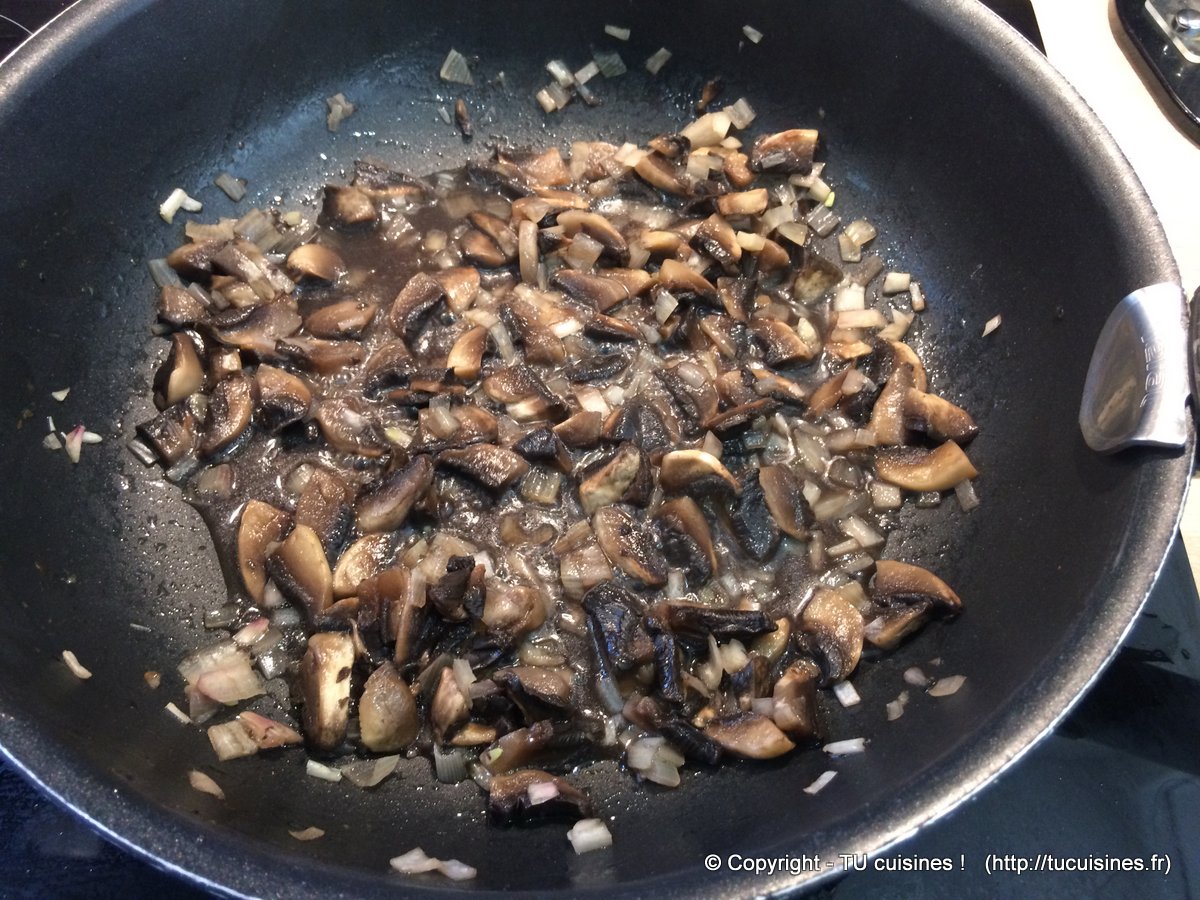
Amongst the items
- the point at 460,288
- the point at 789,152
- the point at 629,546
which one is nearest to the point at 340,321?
the point at 460,288

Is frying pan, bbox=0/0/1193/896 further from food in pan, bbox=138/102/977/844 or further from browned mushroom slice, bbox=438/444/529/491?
browned mushroom slice, bbox=438/444/529/491

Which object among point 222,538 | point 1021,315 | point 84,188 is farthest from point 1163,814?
point 84,188

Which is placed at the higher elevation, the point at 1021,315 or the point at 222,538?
the point at 222,538

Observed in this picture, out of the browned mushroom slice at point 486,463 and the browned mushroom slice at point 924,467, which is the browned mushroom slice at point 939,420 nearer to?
the browned mushroom slice at point 924,467

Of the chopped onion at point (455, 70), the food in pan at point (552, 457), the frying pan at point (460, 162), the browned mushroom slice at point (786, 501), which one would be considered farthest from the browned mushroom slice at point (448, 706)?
the chopped onion at point (455, 70)

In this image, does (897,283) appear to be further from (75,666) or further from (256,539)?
(75,666)

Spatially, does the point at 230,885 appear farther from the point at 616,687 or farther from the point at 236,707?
the point at 616,687
